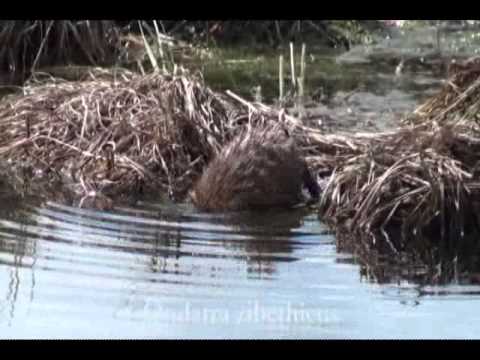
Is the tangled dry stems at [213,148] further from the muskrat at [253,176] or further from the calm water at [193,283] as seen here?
the calm water at [193,283]

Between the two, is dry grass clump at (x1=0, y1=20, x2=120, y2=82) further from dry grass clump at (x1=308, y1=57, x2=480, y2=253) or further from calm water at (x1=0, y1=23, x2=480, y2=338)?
dry grass clump at (x1=308, y1=57, x2=480, y2=253)

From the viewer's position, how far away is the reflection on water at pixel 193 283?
226 inches

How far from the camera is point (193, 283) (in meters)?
6.27

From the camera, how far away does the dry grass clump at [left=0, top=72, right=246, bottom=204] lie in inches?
314

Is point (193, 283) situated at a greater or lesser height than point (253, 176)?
lesser

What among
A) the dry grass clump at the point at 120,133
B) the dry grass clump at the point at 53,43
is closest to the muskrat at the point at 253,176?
the dry grass clump at the point at 120,133

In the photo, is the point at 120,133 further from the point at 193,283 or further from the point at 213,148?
the point at 193,283

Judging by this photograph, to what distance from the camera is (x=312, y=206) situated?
773 cm

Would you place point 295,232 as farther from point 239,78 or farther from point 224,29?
point 224,29

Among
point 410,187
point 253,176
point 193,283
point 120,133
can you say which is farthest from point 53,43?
point 193,283

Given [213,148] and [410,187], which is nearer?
[410,187]

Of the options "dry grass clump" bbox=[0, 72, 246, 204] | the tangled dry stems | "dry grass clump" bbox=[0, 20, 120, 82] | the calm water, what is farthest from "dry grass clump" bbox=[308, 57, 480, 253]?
"dry grass clump" bbox=[0, 20, 120, 82]

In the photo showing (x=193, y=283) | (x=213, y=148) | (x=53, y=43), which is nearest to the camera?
(x=193, y=283)

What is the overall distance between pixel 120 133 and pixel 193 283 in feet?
7.34
